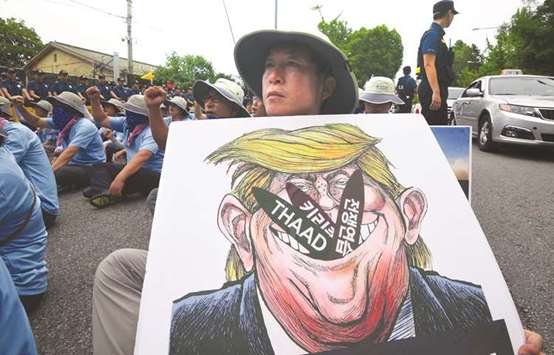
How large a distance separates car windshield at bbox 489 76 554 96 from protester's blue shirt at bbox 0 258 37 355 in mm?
6994

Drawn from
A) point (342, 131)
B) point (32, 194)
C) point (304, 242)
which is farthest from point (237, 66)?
point (32, 194)

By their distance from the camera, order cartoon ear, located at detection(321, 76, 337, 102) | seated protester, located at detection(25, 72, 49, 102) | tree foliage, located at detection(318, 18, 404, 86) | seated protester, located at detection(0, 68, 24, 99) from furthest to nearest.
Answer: tree foliage, located at detection(318, 18, 404, 86) → seated protester, located at detection(25, 72, 49, 102) → seated protester, located at detection(0, 68, 24, 99) → cartoon ear, located at detection(321, 76, 337, 102)

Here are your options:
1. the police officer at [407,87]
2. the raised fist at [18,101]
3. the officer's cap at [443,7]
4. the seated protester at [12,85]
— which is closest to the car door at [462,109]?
the police officer at [407,87]

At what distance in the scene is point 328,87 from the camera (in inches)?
57.3

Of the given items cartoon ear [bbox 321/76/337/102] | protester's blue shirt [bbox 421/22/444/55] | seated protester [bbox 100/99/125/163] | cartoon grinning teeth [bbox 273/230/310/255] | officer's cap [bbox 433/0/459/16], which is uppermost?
officer's cap [bbox 433/0/459/16]

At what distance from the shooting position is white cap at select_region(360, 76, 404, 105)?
3.26 m

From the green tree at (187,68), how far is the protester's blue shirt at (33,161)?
47011mm

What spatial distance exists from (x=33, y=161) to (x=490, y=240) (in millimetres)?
3628

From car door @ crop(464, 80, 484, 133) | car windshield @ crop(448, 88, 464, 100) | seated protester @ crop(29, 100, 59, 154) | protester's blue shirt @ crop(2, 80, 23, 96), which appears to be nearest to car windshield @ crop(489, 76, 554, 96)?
car door @ crop(464, 80, 484, 133)

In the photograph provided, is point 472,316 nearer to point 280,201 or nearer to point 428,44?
point 280,201

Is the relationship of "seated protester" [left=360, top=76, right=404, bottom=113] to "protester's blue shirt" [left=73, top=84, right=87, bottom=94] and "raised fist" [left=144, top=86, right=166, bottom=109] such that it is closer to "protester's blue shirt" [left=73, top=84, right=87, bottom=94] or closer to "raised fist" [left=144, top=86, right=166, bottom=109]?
"raised fist" [left=144, top=86, right=166, bottom=109]

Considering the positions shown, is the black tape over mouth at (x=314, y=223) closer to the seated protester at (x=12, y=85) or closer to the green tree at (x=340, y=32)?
the seated protester at (x=12, y=85)

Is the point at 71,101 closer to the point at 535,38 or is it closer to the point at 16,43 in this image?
the point at 535,38

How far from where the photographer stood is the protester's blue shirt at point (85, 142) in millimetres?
4270
